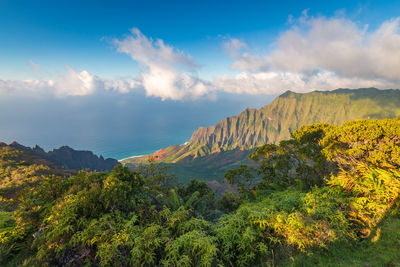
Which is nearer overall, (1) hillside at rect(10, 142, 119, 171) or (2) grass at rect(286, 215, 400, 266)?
(2) grass at rect(286, 215, 400, 266)

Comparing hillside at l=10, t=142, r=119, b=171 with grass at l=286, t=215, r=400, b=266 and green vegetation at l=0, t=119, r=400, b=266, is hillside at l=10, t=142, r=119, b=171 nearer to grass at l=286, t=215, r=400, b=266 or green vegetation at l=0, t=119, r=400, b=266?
green vegetation at l=0, t=119, r=400, b=266

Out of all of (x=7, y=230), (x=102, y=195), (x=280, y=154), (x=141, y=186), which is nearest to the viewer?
(x=7, y=230)

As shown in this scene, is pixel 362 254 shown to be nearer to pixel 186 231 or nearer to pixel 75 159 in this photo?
pixel 186 231

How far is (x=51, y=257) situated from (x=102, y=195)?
1855 millimetres

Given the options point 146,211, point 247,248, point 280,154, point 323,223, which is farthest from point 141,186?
point 280,154

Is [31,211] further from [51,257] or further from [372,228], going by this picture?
[372,228]

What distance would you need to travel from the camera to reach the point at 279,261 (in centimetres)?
440

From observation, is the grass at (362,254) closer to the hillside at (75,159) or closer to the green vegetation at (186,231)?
the green vegetation at (186,231)

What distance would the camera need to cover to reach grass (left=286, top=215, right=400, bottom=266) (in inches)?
159

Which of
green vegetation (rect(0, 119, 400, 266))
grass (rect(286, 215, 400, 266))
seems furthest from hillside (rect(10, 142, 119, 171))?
grass (rect(286, 215, 400, 266))

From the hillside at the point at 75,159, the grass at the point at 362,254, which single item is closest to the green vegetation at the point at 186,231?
the grass at the point at 362,254

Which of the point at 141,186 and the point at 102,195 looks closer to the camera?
the point at 102,195

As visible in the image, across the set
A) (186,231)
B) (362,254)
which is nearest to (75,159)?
(186,231)

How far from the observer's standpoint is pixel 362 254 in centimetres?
431
